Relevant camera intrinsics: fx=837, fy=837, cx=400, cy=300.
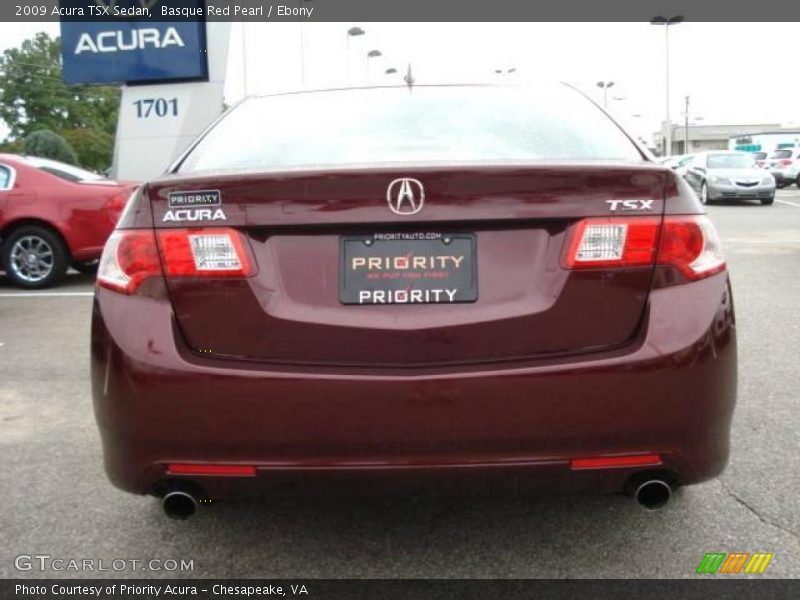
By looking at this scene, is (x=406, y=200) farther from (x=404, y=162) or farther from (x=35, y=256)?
(x=35, y=256)

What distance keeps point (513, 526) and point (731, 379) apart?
3.20 feet

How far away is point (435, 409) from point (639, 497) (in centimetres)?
67

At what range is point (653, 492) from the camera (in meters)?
2.37

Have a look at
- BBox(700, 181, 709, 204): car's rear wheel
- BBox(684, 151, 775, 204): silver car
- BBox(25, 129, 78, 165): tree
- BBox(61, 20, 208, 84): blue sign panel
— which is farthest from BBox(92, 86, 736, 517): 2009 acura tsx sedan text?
BBox(25, 129, 78, 165): tree

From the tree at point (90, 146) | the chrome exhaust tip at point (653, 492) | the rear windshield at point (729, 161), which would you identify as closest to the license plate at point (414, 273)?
the chrome exhaust tip at point (653, 492)

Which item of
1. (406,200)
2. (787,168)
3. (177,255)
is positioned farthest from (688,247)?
(787,168)

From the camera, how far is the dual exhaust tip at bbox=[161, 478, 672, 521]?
235 cm

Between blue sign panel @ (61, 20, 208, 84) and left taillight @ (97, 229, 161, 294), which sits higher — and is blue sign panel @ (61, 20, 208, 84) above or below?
above

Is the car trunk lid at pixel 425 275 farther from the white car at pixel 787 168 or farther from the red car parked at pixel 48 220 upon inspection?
the white car at pixel 787 168

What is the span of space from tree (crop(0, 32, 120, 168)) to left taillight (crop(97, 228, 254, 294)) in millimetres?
78622

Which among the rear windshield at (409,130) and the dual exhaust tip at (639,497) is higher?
the rear windshield at (409,130)

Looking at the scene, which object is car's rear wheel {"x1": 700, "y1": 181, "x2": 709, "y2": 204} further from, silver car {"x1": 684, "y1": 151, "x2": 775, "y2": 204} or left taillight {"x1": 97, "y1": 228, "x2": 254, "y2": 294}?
left taillight {"x1": 97, "y1": 228, "x2": 254, "y2": 294}

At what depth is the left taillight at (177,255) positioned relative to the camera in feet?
7.58

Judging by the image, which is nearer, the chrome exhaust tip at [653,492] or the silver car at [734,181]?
the chrome exhaust tip at [653,492]
